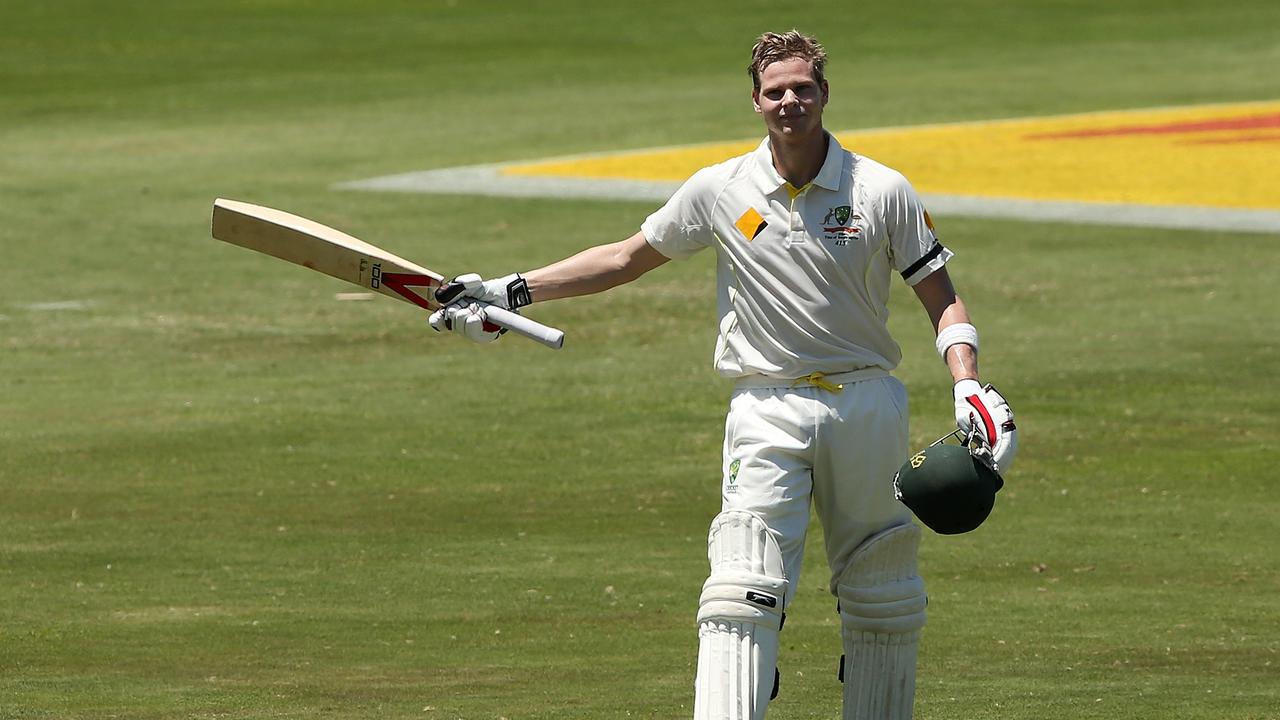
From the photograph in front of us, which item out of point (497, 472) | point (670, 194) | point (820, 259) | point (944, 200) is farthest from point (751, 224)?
point (944, 200)

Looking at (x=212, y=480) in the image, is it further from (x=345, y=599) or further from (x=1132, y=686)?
(x=1132, y=686)

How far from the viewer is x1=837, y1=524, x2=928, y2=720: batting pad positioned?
6.86 m

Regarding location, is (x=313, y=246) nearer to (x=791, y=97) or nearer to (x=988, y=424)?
(x=791, y=97)

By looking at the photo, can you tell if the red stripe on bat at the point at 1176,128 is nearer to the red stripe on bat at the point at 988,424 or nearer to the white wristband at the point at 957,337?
the white wristband at the point at 957,337

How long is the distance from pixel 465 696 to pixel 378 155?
774 inches

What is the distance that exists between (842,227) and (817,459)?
664mm

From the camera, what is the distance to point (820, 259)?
6.81m

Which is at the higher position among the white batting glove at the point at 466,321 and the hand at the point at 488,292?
the hand at the point at 488,292

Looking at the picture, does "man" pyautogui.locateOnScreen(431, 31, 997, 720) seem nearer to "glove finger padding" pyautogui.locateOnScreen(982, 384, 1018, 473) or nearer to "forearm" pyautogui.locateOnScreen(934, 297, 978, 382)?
"forearm" pyautogui.locateOnScreen(934, 297, 978, 382)

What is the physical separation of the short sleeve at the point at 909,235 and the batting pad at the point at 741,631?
89cm

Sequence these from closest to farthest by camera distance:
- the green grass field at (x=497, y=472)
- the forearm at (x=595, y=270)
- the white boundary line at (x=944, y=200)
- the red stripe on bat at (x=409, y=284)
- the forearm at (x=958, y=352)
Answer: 1. the forearm at (x=958, y=352)
2. the forearm at (x=595, y=270)
3. the red stripe on bat at (x=409, y=284)
4. the green grass field at (x=497, y=472)
5. the white boundary line at (x=944, y=200)

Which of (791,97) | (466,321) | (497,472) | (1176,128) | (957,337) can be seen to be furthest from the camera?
(1176,128)

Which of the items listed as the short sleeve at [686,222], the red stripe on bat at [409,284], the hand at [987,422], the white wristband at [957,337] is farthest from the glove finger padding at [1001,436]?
the red stripe on bat at [409,284]

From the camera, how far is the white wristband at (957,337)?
269 inches
